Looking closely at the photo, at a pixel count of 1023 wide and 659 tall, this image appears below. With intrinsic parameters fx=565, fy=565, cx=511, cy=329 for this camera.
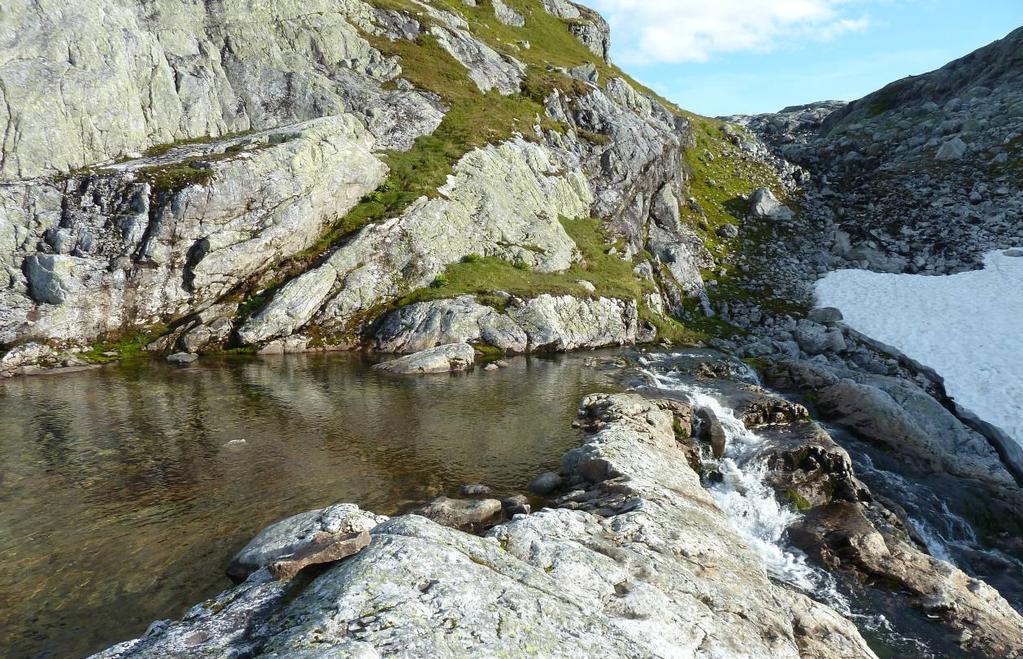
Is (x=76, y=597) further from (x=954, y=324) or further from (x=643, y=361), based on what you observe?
(x=954, y=324)

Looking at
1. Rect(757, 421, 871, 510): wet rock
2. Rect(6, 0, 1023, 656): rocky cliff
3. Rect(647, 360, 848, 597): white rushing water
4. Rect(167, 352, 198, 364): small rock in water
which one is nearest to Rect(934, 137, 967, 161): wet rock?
Rect(6, 0, 1023, 656): rocky cliff

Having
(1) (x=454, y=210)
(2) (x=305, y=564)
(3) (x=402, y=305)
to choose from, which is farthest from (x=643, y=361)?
(2) (x=305, y=564)

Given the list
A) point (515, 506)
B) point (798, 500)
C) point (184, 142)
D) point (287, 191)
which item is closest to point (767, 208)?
point (287, 191)

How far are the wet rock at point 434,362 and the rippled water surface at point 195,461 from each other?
61.6 inches

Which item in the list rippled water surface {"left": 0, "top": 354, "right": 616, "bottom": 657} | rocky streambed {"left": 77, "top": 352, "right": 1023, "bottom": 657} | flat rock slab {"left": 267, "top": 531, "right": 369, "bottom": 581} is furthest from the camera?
rippled water surface {"left": 0, "top": 354, "right": 616, "bottom": 657}

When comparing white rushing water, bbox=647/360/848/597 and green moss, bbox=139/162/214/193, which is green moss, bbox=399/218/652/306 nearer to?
green moss, bbox=139/162/214/193

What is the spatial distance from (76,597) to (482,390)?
2085cm

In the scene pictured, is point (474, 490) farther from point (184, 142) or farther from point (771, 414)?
point (184, 142)

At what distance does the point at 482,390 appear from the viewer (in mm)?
31562

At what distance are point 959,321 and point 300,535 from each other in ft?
183

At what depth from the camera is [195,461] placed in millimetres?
20219

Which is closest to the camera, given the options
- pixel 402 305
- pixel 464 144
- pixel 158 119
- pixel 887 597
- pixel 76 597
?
pixel 76 597

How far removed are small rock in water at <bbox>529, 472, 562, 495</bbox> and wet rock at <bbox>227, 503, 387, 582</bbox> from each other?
24.7 ft

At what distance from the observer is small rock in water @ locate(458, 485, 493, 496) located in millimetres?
18000
